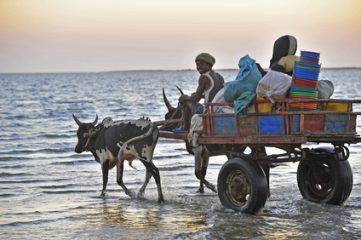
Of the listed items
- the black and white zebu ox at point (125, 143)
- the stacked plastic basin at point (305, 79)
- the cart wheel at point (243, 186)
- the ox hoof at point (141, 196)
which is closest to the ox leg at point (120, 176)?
the black and white zebu ox at point (125, 143)

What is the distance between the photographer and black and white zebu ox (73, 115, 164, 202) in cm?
1151

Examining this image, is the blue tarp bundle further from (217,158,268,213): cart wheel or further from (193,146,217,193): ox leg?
(193,146,217,193): ox leg

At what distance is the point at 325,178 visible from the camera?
1076 centimetres

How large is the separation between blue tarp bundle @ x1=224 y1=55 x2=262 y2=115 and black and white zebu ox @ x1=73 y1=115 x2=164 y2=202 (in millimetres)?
2074

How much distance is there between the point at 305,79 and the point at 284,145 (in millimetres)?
859

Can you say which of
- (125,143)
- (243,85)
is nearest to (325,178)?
(243,85)

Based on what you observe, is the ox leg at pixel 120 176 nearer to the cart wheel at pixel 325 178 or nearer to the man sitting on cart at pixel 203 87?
the man sitting on cart at pixel 203 87

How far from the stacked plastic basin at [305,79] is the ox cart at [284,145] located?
0.09m

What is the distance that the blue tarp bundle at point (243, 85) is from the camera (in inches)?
375

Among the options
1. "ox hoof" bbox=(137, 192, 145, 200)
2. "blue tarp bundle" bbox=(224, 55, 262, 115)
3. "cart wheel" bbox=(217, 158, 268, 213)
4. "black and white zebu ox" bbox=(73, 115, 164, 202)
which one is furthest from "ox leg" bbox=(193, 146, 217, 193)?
"blue tarp bundle" bbox=(224, 55, 262, 115)

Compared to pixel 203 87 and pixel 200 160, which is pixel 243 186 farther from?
pixel 203 87

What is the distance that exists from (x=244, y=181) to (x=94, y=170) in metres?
6.52

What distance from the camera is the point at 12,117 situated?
36375 millimetres

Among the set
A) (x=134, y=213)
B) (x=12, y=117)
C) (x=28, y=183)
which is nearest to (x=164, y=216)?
(x=134, y=213)
